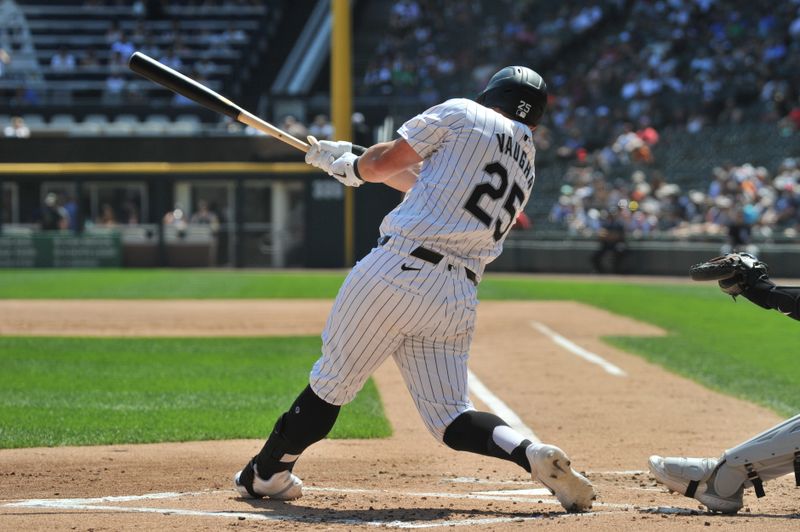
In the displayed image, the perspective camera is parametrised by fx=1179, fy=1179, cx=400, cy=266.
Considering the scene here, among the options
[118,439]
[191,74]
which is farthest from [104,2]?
[118,439]

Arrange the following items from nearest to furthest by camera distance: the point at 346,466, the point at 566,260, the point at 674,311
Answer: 1. the point at 346,466
2. the point at 674,311
3. the point at 566,260

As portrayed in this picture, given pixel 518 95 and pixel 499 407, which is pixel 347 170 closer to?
pixel 518 95

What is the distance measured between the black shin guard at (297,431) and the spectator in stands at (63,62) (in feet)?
105

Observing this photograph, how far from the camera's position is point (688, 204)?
81.0ft

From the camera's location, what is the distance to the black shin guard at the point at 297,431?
4.80 meters

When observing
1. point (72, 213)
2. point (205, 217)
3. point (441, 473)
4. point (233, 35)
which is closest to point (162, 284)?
point (205, 217)

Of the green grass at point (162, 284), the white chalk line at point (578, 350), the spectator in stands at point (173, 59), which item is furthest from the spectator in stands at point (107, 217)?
the white chalk line at point (578, 350)

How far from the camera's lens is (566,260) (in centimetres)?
2633

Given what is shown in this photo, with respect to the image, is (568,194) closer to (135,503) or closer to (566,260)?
(566,260)

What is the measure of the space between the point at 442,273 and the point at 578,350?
309 inches

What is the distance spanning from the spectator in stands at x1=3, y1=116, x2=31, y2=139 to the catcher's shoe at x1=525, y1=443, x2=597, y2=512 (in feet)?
88.6

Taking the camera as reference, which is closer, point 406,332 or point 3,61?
point 406,332

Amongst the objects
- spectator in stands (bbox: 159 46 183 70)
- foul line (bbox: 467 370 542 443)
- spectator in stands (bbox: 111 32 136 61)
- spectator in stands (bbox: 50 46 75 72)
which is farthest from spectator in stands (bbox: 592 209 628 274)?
spectator in stands (bbox: 50 46 75 72)

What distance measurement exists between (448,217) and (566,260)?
72.4 feet
